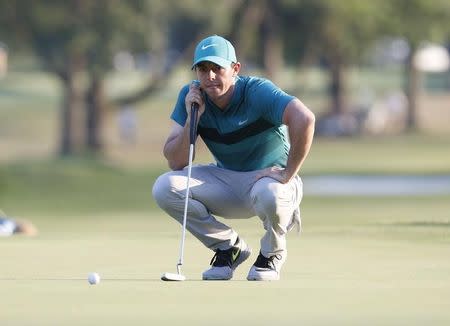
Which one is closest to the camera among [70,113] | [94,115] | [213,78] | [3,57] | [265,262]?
[213,78]

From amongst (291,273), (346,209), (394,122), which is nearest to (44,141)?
(394,122)

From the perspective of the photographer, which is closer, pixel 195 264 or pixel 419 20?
pixel 195 264

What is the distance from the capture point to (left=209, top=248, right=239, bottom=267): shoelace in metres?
10.7

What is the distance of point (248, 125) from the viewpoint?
10555 mm

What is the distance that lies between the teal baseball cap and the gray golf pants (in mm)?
780

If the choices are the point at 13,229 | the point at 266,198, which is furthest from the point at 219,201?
the point at 13,229

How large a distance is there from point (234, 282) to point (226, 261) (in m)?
0.34

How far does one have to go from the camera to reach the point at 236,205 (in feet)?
35.9

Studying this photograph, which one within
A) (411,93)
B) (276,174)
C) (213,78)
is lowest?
(276,174)

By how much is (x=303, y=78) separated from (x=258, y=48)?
23.0ft

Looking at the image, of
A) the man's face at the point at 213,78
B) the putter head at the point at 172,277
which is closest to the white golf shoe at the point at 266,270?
the putter head at the point at 172,277

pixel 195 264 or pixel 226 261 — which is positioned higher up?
pixel 226 261

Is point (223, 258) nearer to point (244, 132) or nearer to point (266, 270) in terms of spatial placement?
point (266, 270)

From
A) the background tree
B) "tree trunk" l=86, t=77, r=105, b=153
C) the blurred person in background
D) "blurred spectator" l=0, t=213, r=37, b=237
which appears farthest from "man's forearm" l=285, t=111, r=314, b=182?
the background tree
